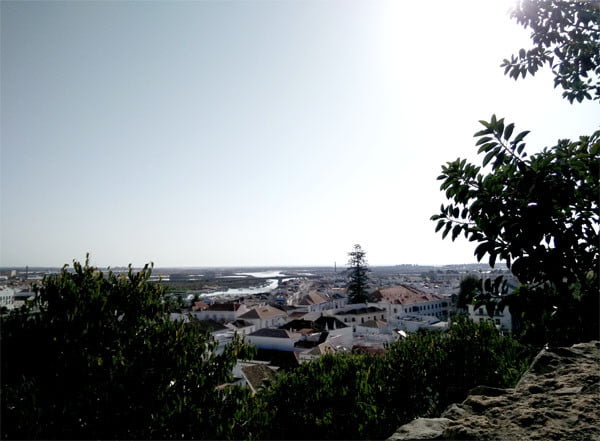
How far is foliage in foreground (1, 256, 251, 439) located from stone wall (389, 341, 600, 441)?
17.8 feet

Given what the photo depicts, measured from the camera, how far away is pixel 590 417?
261cm

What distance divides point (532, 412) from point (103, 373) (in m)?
7.30

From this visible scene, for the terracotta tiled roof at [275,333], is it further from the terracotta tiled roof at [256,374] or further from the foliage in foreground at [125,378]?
the foliage in foreground at [125,378]

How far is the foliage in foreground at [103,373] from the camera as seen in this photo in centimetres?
648

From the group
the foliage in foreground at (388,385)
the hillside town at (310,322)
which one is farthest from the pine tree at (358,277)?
the foliage in foreground at (388,385)

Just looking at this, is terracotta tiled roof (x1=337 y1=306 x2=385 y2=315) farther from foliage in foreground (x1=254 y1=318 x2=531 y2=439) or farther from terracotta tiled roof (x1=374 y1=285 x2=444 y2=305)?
foliage in foreground (x1=254 y1=318 x2=531 y2=439)

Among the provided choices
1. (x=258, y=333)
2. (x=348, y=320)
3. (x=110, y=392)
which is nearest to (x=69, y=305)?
(x=110, y=392)

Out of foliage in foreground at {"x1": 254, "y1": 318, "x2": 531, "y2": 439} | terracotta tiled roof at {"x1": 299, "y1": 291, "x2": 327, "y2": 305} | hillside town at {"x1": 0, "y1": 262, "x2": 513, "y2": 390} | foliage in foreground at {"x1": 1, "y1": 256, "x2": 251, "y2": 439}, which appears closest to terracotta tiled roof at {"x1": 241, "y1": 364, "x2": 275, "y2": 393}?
hillside town at {"x1": 0, "y1": 262, "x2": 513, "y2": 390}

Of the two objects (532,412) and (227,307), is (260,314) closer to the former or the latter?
(227,307)

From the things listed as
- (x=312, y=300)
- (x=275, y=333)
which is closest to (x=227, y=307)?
(x=312, y=300)

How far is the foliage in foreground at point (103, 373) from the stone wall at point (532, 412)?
544 cm

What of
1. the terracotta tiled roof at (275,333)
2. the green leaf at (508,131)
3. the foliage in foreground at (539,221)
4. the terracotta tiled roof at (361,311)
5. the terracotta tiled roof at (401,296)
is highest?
the green leaf at (508,131)

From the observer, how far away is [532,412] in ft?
9.48

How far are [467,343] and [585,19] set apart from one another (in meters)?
10.5
